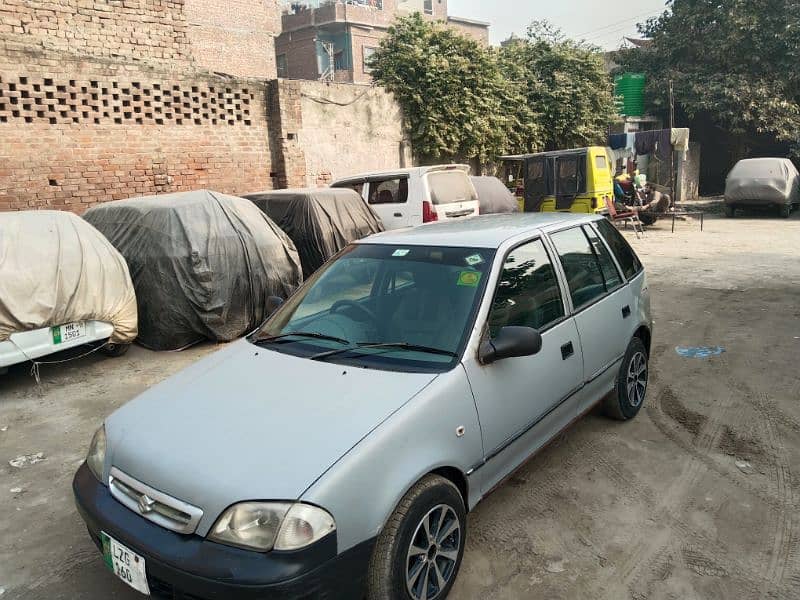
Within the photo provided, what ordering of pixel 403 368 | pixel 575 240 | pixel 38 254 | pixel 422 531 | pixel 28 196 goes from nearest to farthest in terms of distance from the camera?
pixel 422 531, pixel 403 368, pixel 575 240, pixel 38 254, pixel 28 196

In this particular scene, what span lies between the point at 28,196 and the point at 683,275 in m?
10.3

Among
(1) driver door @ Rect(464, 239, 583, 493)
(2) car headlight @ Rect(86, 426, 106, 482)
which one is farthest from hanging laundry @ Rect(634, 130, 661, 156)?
(2) car headlight @ Rect(86, 426, 106, 482)

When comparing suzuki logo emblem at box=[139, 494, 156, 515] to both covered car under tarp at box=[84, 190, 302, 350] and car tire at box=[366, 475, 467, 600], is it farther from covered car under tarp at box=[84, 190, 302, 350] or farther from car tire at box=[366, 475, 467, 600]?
covered car under tarp at box=[84, 190, 302, 350]

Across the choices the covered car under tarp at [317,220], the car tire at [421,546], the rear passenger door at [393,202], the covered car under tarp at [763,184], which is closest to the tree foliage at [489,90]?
the covered car under tarp at [763,184]

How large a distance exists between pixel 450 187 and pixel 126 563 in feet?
29.9

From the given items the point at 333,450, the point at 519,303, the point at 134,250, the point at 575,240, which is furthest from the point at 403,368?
the point at 134,250

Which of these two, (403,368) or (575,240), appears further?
(575,240)

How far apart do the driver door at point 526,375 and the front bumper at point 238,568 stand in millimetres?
878

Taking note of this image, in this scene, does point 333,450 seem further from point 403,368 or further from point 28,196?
point 28,196

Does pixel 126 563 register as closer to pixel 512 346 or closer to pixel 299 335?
pixel 299 335

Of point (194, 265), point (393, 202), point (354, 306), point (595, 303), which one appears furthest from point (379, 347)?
point (393, 202)

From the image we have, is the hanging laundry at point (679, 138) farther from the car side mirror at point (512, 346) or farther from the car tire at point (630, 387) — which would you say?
the car side mirror at point (512, 346)

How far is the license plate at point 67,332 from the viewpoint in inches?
220

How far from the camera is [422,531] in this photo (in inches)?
98.3
